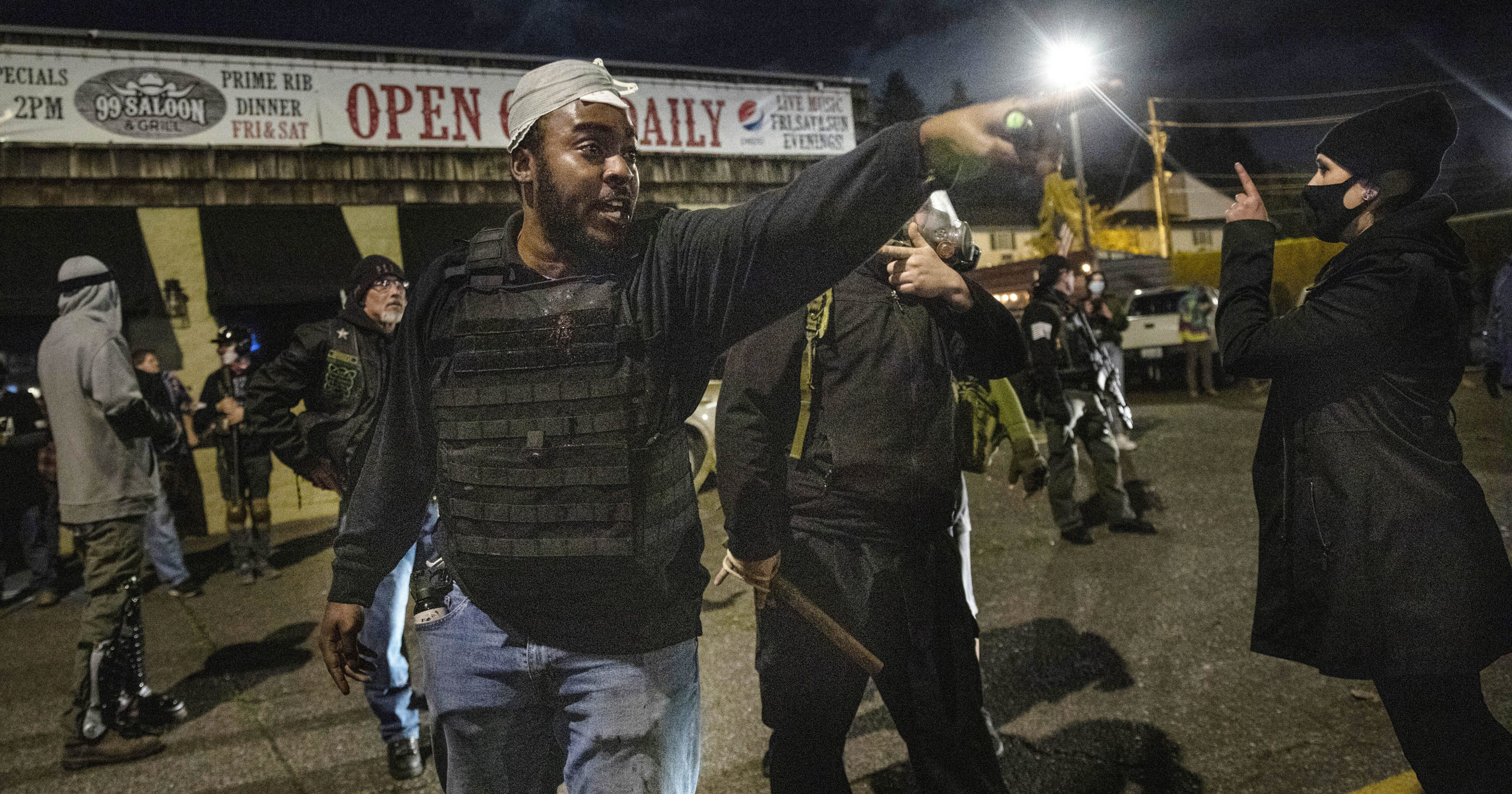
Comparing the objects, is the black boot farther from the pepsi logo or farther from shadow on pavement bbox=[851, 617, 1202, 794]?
the pepsi logo

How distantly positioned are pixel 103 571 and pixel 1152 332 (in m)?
17.3

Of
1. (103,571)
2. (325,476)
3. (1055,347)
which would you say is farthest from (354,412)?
(1055,347)

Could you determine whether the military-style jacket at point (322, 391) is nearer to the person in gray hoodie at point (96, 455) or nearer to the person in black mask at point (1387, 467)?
the person in gray hoodie at point (96, 455)

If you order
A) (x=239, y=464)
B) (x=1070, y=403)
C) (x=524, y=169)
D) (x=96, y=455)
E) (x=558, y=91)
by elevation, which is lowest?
(x=1070, y=403)

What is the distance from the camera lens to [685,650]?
6.22 feet

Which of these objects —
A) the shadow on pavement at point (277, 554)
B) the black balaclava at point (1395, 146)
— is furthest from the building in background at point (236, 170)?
the black balaclava at point (1395, 146)

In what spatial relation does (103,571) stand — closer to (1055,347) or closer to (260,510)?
(260,510)

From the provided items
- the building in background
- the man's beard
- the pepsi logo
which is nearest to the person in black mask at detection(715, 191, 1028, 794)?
the man's beard

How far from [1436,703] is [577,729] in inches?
81.4

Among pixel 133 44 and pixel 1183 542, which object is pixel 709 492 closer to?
pixel 1183 542

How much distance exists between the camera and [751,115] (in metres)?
11.2

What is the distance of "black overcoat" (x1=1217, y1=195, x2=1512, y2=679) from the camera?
2.17 meters

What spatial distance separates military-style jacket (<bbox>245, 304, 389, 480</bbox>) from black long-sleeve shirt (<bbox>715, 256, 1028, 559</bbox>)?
5.77ft

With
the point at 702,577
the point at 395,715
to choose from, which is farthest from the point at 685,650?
the point at 395,715
